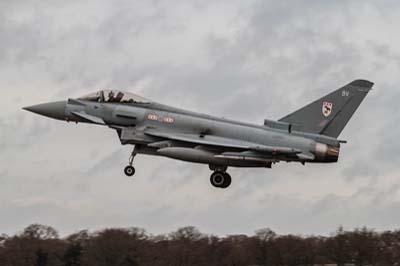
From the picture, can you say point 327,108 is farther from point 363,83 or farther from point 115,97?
point 115,97

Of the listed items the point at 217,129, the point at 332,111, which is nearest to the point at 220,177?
the point at 217,129

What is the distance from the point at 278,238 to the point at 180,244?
862cm

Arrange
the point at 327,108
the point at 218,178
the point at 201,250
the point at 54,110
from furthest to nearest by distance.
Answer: the point at 201,250
the point at 54,110
the point at 327,108
the point at 218,178

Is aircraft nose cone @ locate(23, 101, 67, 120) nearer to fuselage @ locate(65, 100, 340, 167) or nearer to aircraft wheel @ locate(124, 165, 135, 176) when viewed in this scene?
fuselage @ locate(65, 100, 340, 167)

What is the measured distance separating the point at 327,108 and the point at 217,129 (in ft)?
16.1

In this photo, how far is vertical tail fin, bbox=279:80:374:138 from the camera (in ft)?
139

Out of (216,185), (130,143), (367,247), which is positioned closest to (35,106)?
(130,143)

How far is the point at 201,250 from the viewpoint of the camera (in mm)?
86625

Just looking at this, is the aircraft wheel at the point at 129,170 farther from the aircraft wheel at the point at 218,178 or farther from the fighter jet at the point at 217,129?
the aircraft wheel at the point at 218,178

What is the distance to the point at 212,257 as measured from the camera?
90.7m

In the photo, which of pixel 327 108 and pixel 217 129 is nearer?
pixel 217 129

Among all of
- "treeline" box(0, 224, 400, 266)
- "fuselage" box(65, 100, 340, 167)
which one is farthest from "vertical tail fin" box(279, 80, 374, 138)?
"treeline" box(0, 224, 400, 266)

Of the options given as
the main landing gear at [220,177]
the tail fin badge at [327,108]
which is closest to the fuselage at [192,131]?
the main landing gear at [220,177]

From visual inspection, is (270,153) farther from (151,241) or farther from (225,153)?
(151,241)
